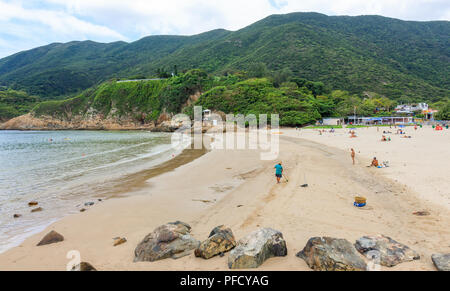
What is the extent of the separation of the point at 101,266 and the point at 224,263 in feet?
8.50

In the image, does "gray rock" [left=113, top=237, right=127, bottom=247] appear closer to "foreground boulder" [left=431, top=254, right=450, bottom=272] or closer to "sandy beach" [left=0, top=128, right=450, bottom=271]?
"sandy beach" [left=0, top=128, right=450, bottom=271]

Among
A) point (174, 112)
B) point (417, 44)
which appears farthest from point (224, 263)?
point (417, 44)

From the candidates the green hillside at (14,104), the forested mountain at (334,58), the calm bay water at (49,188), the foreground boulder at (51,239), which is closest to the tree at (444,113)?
the forested mountain at (334,58)

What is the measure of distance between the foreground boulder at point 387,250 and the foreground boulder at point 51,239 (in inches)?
297

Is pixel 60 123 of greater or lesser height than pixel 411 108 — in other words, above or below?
below

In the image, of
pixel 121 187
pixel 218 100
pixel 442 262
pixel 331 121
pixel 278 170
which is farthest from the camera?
pixel 218 100

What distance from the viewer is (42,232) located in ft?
23.9

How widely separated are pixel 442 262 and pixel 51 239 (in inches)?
349

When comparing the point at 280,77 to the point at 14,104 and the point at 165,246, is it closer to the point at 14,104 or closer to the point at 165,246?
the point at 165,246

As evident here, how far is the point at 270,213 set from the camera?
7.86m

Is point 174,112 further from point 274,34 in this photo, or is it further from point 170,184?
point 274,34

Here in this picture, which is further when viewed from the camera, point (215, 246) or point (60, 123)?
point (60, 123)

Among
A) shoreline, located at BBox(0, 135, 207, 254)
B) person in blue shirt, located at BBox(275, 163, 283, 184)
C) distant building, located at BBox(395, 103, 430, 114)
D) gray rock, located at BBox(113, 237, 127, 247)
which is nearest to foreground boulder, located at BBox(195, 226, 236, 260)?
gray rock, located at BBox(113, 237, 127, 247)

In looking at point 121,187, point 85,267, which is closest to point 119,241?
point 85,267
